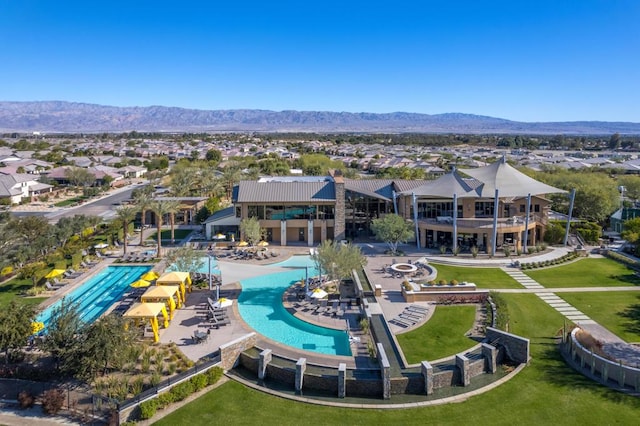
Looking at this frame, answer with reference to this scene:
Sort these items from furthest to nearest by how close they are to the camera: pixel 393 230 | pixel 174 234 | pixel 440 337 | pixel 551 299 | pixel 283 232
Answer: pixel 174 234 < pixel 283 232 < pixel 393 230 < pixel 551 299 < pixel 440 337

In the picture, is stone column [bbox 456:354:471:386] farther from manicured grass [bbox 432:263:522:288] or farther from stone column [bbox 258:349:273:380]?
manicured grass [bbox 432:263:522:288]

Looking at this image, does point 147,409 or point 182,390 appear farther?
point 182,390

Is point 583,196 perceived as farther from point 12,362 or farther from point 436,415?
point 12,362

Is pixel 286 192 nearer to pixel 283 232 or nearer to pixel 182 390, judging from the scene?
pixel 283 232

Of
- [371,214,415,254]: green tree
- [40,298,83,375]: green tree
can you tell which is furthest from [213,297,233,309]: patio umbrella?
[371,214,415,254]: green tree

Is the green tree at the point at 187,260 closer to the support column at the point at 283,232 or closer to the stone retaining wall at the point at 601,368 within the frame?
the support column at the point at 283,232

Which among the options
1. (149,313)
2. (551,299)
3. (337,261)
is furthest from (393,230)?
(149,313)

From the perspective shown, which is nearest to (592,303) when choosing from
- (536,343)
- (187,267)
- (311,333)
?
(536,343)
